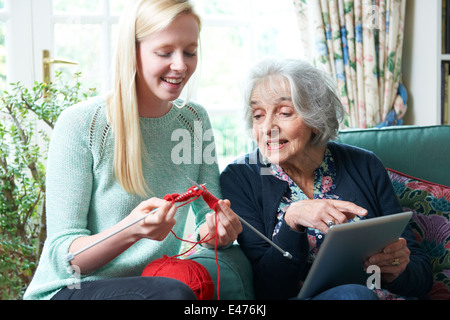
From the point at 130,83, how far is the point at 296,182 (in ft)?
1.95

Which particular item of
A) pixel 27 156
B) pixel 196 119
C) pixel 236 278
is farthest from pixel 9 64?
pixel 236 278

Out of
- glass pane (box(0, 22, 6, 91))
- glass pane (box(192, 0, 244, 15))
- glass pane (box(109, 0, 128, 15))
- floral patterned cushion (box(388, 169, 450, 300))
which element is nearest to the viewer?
floral patterned cushion (box(388, 169, 450, 300))

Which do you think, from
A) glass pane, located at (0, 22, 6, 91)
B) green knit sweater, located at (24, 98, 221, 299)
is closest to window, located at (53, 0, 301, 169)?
glass pane, located at (0, 22, 6, 91)

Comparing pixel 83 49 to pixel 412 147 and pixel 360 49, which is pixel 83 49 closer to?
→ pixel 360 49

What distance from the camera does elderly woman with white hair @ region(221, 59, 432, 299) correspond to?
1357 millimetres

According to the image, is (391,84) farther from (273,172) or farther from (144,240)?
(144,240)

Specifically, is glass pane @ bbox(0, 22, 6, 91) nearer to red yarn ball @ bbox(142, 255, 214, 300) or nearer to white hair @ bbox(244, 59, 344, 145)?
white hair @ bbox(244, 59, 344, 145)

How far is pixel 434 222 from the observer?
1.59m

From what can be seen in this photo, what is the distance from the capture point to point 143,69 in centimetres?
130

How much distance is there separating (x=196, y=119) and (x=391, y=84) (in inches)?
50.5

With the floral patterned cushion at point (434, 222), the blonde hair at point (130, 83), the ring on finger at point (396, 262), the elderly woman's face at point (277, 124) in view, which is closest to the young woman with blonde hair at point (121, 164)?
the blonde hair at point (130, 83)

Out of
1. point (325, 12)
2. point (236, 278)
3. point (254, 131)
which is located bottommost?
point (236, 278)

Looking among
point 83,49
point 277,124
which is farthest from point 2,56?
point 277,124

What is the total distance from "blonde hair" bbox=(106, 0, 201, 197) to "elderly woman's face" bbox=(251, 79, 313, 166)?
32cm
